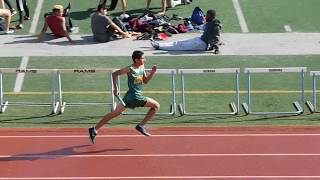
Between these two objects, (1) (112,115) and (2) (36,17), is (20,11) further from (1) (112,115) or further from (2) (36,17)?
(1) (112,115)

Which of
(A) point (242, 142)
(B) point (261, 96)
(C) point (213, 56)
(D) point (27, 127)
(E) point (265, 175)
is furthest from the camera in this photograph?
(C) point (213, 56)

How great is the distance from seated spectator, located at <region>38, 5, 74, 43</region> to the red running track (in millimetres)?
6004

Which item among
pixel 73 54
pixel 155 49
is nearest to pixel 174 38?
pixel 155 49

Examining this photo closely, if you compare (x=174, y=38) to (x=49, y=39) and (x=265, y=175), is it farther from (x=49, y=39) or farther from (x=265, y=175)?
(x=265, y=175)

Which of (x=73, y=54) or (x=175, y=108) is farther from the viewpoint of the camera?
(x=73, y=54)

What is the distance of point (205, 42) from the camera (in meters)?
19.4

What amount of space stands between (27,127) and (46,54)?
4.87 m

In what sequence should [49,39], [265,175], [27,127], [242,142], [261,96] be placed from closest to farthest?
[265,175], [242,142], [27,127], [261,96], [49,39]

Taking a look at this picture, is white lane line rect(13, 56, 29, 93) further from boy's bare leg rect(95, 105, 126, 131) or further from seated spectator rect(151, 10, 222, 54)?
boy's bare leg rect(95, 105, 126, 131)

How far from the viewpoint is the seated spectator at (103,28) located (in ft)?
65.4

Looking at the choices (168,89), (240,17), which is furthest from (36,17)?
(168,89)

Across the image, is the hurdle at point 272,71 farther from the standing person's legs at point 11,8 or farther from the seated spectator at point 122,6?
the standing person's legs at point 11,8

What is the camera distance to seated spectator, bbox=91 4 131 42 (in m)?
19.9

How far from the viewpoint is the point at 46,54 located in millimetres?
19344
